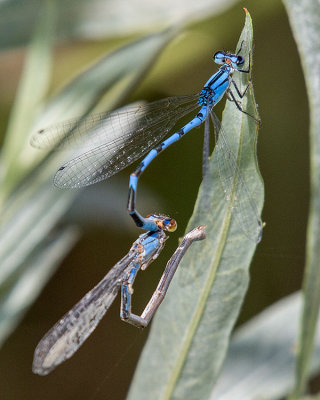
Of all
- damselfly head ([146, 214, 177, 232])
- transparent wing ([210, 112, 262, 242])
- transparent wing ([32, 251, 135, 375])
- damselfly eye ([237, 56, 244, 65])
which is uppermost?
damselfly eye ([237, 56, 244, 65])

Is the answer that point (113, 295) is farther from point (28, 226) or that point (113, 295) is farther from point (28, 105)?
point (28, 105)

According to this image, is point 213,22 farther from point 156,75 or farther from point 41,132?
point 41,132

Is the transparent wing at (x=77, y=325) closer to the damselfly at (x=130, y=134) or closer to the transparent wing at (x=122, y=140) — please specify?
the damselfly at (x=130, y=134)

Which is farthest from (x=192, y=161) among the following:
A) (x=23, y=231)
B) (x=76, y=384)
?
(x=76, y=384)

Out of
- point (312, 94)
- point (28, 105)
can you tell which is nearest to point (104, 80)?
point (28, 105)

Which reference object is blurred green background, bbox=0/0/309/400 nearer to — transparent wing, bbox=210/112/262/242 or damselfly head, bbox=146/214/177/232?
damselfly head, bbox=146/214/177/232

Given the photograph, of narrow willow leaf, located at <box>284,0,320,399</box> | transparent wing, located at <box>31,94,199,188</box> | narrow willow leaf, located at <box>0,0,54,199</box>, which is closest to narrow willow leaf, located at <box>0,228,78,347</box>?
narrow willow leaf, located at <box>0,0,54,199</box>
